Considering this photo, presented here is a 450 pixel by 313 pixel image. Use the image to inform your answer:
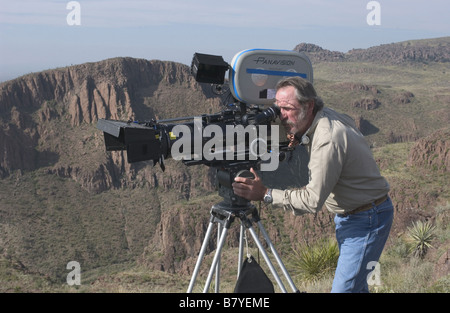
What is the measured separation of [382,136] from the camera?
218 ft

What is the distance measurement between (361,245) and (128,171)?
62.4 m

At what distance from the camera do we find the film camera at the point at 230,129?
3230 mm

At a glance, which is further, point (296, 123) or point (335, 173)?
point (296, 123)

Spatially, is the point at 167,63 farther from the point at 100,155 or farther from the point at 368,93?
the point at 368,93

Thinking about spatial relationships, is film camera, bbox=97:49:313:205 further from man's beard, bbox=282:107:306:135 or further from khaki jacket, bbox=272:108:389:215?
khaki jacket, bbox=272:108:389:215

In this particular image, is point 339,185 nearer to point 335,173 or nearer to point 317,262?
point 335,173

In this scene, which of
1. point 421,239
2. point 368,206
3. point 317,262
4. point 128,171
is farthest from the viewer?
point 128,171

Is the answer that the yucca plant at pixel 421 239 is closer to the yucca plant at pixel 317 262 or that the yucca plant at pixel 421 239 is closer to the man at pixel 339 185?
the yucca plant at pixel 317 262

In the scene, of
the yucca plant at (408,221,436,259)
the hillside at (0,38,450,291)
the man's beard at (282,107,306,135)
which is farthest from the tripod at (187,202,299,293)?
the hillside at (0,38,450,291)

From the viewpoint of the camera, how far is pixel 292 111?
315 centimetres

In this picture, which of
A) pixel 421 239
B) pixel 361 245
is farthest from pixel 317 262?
pixel 361 245

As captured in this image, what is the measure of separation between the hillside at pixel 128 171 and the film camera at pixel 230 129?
39.4 feet

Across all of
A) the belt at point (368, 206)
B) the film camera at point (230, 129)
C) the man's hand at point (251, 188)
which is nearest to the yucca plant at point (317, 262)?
the belt at point (368, 206)

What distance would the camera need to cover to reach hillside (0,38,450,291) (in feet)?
106
